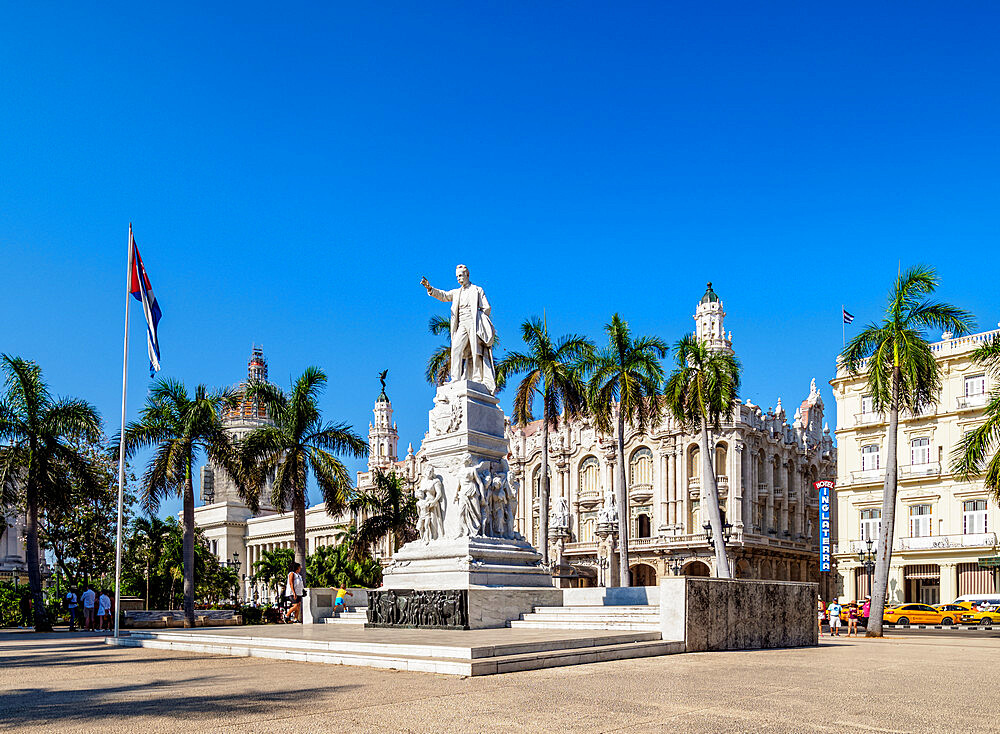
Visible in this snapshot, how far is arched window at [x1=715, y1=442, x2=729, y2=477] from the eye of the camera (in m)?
69.5

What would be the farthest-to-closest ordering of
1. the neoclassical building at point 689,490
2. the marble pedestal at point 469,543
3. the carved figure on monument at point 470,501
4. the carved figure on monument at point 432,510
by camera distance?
the neoclassical building at point 689,490, the carved figure on monument at point 432,510, the carved figure on monument at point 470,501, the marble pedestal at point 469,543

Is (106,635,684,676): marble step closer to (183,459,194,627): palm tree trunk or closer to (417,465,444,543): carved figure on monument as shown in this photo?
(417,465,444,543): carved figure on monument

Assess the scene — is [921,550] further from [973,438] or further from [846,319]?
[973,438]

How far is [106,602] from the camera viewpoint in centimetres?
2875

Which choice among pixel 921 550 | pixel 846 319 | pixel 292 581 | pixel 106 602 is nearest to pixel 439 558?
pixel 292 581

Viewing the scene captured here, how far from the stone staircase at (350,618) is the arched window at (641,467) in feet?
169

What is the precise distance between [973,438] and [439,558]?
16.5 m

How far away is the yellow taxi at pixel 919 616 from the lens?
151 feet

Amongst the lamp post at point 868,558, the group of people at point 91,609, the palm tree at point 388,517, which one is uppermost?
the palm tree at point 388,517

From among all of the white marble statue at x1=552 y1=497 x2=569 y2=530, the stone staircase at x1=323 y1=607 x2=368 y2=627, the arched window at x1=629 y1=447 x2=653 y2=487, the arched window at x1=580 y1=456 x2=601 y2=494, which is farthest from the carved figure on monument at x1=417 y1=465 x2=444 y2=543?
the arched window at x1=580 y1=456 x2=601 y2=494

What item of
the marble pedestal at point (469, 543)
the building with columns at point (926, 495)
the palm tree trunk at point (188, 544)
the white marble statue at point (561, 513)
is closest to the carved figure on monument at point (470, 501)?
the marble pedestal at point (469, 543)

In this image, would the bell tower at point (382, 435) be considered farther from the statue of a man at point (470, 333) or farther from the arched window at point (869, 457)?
the statue of a man at point (470, 333)

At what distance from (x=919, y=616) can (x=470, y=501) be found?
34973 mm

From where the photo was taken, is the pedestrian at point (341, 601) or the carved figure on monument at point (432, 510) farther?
the pedestrian at point (341, 601)
